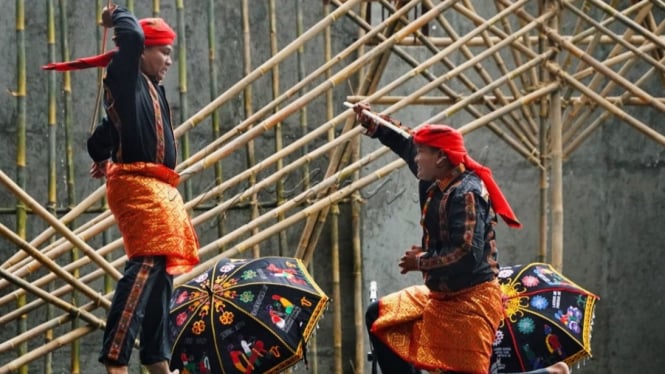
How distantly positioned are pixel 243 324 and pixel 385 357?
0.81m

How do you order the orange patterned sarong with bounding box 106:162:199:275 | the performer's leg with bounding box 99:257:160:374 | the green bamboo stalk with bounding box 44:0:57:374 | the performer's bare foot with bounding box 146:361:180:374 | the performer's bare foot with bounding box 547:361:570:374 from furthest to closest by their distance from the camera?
the green bamboo stalk with bounding box 44:0:57:374 < the performer's bare foot with bounding box 547:361:570:374 < the performer's bare foot with bounding box 146:361:180:374 < the orange patterned sarong with bounding box 106:162:199:275 < the performer's leg with bounding box 99:257:160:374

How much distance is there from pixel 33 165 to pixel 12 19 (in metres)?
0.92

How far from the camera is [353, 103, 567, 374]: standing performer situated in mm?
6699

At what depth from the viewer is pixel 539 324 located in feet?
25.2

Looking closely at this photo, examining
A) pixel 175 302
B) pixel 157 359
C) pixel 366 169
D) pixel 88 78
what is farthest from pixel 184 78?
pixel 157 359

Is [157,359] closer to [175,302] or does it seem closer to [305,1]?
[175,302]

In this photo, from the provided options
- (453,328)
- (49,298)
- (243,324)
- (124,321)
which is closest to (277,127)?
(243,324)

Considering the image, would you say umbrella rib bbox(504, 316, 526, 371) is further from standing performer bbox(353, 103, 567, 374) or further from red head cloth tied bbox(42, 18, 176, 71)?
red head cloth tied bbox(42, 18, 176, 71)

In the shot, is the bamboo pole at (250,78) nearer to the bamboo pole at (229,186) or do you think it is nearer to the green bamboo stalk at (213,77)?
the bamboo pole at (229,186)

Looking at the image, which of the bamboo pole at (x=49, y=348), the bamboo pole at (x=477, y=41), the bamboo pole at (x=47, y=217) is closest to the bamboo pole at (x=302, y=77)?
the bamboo pole at (x=477, y=41)

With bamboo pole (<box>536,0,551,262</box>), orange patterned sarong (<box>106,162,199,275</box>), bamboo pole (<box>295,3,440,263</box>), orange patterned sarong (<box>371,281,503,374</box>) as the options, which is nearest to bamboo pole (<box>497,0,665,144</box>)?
bamboo pole (<box>536,0,551,262</box>)

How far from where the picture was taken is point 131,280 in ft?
21.5

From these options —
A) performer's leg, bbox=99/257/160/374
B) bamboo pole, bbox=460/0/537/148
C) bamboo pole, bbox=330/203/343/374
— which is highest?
bamboo pole, bbox=460/0/537/148

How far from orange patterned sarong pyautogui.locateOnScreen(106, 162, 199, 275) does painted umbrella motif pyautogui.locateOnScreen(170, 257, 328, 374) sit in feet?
3.25
